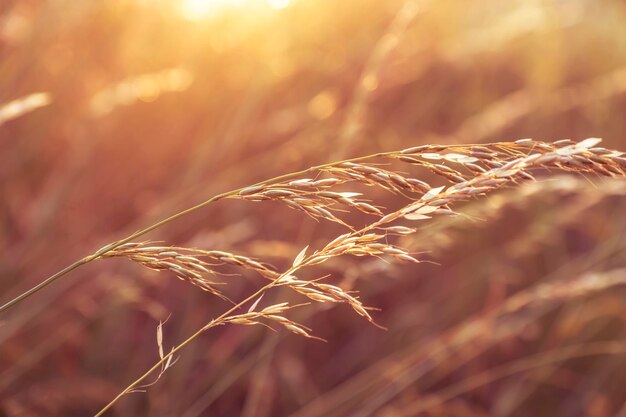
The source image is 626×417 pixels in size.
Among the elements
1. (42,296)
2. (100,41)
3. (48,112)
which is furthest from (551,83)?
(42,296)

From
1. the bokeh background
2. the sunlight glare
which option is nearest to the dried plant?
the bokeh background

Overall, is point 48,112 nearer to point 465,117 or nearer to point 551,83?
point 465,117

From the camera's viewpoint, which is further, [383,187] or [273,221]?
[273,221]

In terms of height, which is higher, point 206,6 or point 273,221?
point 206,6

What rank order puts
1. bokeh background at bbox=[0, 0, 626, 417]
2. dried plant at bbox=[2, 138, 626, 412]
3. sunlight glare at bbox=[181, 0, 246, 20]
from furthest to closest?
sunlight glare at bbox=[181, 0, 246, 20] → bokeh background at bbox=[0, 0, 626, 417] → dried plant at bbox=[2, 138, 626, 412]

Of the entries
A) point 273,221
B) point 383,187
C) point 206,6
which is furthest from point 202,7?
point 383,187

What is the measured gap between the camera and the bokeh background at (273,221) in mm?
1839

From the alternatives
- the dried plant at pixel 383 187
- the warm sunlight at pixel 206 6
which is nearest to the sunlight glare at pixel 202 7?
the warm sunlight at pixel 206 6

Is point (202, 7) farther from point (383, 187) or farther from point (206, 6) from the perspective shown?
point (383, 187)

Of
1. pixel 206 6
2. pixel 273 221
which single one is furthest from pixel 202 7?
pixel 273 221

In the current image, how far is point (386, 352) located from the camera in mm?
2418

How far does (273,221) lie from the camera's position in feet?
9.46

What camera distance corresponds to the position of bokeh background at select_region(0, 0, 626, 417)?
6.03 feet

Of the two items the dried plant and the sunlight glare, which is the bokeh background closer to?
Result: the sunlight glare
